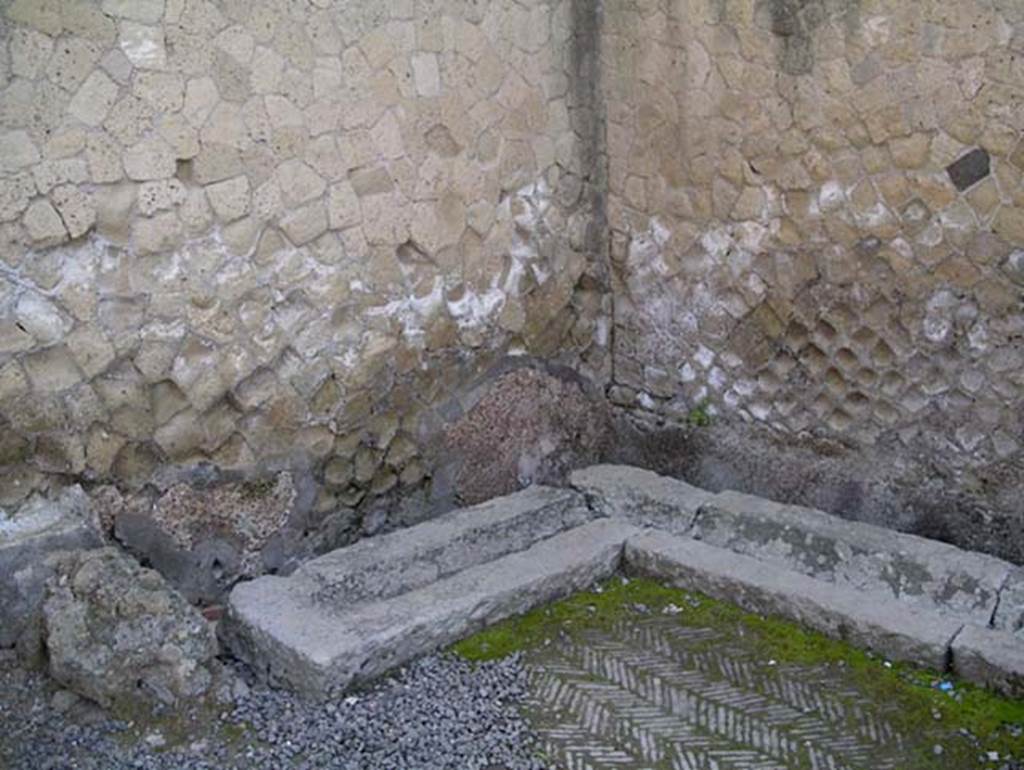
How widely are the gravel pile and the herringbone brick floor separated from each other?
0.52 feet

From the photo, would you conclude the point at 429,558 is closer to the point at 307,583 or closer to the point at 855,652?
the point at 307,583

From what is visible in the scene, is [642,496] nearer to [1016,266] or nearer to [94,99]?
[1016,266]

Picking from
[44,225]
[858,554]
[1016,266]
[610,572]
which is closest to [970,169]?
[1016,266]

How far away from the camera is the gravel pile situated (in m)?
3.49

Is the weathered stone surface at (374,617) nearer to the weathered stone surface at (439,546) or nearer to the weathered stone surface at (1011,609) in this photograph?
Result: the weathered stone surface at (439,546)

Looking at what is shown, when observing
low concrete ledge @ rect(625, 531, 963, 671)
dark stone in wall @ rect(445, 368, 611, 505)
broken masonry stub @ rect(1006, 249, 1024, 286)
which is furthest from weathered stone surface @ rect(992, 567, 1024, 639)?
dark stone in wall @ rect(445, 368, 611, 505)

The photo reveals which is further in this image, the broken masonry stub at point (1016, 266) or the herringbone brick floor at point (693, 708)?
the broken masonry stub at point (1016, 266)

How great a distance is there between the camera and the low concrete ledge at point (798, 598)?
3908 mm

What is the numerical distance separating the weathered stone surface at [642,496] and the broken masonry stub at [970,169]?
1.37 meters

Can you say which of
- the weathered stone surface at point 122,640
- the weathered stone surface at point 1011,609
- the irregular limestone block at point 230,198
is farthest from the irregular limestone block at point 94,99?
the weathered stone surface at point 1011,609

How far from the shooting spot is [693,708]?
3785mm

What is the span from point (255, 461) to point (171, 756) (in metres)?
1.05

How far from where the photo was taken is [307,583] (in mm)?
A: 4117

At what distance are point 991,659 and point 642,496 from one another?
1.42 m
